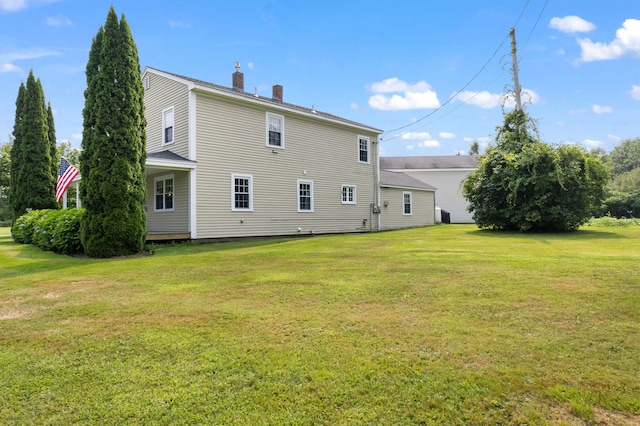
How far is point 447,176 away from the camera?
31703 millimetres

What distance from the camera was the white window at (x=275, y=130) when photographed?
49.6 feet

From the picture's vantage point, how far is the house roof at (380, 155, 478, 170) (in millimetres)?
31958

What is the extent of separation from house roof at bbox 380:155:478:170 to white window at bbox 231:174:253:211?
67.7 feet

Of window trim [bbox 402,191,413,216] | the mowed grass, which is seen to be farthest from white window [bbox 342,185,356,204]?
the mowed grass

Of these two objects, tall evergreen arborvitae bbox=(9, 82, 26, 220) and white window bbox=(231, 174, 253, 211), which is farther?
tall evergreen arborvitae bbox=(9, 82, 26, 220)

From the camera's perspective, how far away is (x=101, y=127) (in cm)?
1002

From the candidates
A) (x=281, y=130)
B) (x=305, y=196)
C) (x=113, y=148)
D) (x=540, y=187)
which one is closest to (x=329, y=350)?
(x=113, y=148)

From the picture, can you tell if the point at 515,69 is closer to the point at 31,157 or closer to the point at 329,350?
the point at 329,350

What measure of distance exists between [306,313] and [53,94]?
2034 cm

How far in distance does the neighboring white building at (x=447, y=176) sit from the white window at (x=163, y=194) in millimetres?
21968

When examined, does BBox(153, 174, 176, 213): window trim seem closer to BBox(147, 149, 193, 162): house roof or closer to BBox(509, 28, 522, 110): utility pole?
BBox(147, 149, 193, 162): house roof

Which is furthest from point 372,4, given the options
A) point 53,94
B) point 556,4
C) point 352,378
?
point 352,378

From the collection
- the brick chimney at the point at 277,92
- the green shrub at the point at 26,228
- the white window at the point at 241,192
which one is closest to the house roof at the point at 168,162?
the white window at the point at 241,192

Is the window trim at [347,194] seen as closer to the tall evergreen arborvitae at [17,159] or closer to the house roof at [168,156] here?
the house roof at [168,156]
